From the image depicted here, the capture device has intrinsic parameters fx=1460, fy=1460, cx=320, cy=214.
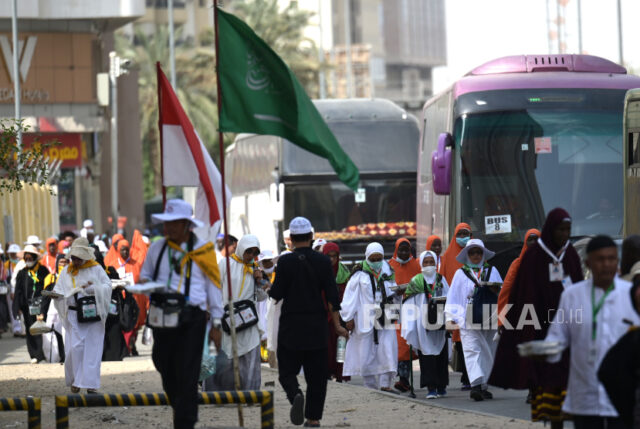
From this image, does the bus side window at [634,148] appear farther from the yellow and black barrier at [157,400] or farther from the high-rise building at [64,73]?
the high-rise building at [64,73]

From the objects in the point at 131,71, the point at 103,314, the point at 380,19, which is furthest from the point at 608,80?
the point at 380,19

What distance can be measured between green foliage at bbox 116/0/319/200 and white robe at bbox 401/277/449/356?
3839cm

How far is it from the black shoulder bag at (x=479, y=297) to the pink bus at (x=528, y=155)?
2277mm

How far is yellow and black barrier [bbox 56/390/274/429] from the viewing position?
926 centimetres

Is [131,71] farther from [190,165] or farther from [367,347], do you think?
[190,165]

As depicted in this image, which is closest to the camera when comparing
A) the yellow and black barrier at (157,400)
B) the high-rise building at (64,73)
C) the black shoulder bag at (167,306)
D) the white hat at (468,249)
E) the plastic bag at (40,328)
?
the black shoulder bag at (167,306)

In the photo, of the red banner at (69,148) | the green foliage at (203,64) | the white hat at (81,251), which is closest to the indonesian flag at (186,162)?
the white hat at (81,251)

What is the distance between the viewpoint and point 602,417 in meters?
7.52

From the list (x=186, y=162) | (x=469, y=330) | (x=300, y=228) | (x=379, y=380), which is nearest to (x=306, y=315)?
(x=300, y=228)

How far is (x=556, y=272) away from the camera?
31.6 feet

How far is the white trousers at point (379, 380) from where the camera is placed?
52.1 ft

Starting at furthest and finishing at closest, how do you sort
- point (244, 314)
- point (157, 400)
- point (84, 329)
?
point (84, 329), point (244, 314), point (157, 400)

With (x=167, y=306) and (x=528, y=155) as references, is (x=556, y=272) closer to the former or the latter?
(x=167, y=306)

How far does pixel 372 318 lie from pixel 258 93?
17.7 ft
